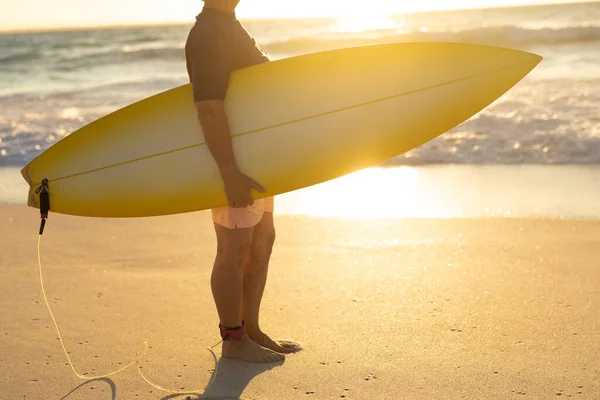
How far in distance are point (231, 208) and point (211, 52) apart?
21.6 inches

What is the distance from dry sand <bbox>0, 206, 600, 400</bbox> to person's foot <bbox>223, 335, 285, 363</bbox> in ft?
0.12

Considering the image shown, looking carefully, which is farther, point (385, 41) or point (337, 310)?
point (385, 41)

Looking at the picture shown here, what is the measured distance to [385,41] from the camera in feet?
72.6

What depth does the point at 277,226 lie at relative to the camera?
4.86 metres

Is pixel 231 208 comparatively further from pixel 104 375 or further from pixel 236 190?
pixel 104 375

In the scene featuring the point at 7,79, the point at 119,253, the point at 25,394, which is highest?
the point at 7,79

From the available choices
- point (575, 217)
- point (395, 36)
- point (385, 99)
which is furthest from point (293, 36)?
point (385, 99)

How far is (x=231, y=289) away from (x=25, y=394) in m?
0.76

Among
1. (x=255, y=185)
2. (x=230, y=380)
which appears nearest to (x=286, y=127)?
(x=255, y=185)

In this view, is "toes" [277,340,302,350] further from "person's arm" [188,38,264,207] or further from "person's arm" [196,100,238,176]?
"person's arm" [196,100,238,176]

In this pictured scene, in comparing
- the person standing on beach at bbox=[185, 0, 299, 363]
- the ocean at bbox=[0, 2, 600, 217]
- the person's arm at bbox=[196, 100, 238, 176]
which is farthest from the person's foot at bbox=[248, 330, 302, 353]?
the ocean at bbox=[0, 2, 600, 217]

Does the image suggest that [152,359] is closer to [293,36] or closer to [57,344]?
[57,344]

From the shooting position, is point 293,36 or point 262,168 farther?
Answer: point 293,36

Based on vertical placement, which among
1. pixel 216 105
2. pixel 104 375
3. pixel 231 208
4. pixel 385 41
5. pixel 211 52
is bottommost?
pixel 104 375
